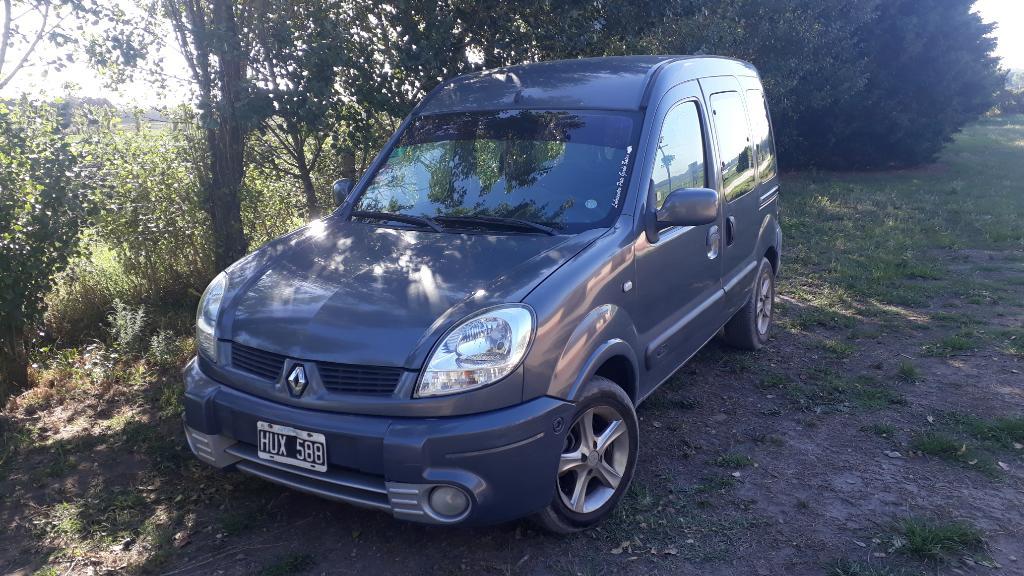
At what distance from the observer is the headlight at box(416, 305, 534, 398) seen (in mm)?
3074

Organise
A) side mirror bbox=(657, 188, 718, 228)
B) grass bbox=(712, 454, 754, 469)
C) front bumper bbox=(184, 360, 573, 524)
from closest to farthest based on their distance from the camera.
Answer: front bumper bbox=(184, 360, 573, 524)
side mirror bbox=(657, 188, 718, 228)
grass bbox=(712, 454, 754, 469)

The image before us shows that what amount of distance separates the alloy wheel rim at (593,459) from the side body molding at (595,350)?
20 centimetres

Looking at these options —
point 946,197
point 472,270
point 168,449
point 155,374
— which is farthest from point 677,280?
point 946,197

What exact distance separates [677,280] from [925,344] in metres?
3.31

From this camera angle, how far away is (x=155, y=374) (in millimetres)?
5656

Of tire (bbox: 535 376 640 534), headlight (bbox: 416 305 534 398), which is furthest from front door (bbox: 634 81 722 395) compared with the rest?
headlight (bbox: 416 305 534 398)

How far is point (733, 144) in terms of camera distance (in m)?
5.40

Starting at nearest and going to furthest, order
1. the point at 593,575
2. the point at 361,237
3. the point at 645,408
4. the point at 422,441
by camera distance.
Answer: the point at 422,441, the point at 593,575, the point at 361,237, the point at 645,408

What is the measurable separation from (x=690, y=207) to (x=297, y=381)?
2025 mm

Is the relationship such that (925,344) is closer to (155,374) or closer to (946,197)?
(155,374)

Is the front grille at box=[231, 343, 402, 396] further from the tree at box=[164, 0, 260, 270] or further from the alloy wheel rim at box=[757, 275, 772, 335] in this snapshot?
the alloy wheel rim at box=[757, 275, 772, 335]

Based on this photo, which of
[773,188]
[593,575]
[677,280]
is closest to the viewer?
[593,575]

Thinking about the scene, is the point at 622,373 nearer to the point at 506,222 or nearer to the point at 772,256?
the point at 506,222

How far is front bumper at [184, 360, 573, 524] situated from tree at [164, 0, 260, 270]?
11.4 ft
